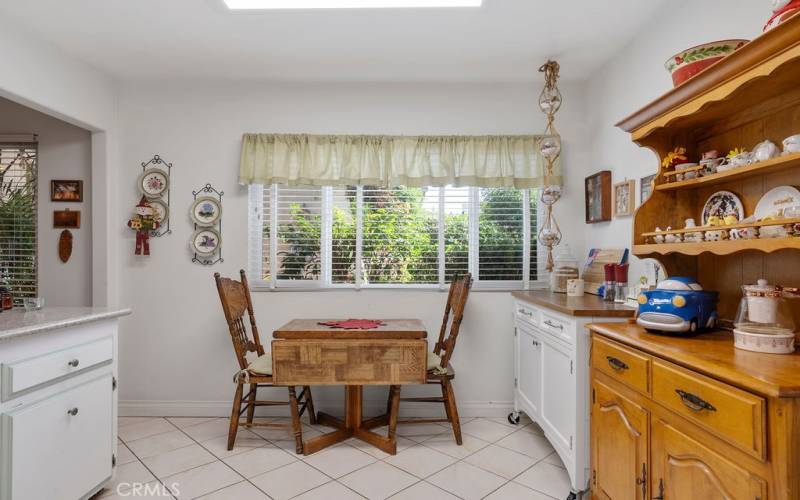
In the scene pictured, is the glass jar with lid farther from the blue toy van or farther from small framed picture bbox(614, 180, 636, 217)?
small framed picture bbox(614, 180, 636, 217)

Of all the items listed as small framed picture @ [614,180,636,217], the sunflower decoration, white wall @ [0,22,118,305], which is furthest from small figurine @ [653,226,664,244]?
white wall @ [0,22,118,305]

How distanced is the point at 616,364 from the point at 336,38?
7.34 ft

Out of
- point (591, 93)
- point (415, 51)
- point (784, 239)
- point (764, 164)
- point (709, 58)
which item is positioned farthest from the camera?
point (591, 93)

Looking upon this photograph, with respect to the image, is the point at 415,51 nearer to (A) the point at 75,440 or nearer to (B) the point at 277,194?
(B) the point at 277,194

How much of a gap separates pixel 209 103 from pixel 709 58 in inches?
118

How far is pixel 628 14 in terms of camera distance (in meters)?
2.24

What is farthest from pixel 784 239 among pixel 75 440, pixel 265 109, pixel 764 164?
pixel 265 109

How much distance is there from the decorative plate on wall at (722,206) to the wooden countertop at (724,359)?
466 mm

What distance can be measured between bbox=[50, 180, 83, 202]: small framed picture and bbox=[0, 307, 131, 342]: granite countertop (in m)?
1.29

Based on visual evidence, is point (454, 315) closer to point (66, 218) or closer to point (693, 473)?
point (693, 473)

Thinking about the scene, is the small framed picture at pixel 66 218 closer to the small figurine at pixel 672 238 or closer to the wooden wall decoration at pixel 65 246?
the wooden wall decoration at pixel 65 246

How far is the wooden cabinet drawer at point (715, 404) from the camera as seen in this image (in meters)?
1.03

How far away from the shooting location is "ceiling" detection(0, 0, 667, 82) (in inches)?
87.3

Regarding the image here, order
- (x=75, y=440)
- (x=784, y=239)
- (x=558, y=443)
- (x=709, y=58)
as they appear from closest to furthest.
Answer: (x=784, y=239)
(x=709, y=58)
(x=75, y=440)
(x=558, y=443)
